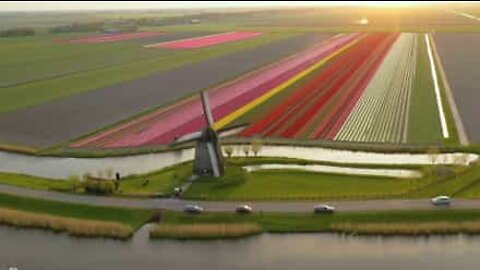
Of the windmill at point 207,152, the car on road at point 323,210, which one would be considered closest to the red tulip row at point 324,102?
the windmill at point 207,152

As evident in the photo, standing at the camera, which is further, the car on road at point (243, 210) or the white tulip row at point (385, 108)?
the white tulip row at point (385, 108)

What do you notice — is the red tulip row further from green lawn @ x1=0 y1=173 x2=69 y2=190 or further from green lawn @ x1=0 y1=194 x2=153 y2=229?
green lawn @ x1=0 y1=194 x2=153 y2=229

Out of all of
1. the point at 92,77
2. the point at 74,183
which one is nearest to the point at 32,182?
the point at 74,183

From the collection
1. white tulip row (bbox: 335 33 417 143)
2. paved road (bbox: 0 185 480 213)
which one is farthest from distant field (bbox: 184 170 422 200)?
white tulip row (bbox: 335 33 417 143)

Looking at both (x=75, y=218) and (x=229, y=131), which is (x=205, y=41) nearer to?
(x=229, y=131)

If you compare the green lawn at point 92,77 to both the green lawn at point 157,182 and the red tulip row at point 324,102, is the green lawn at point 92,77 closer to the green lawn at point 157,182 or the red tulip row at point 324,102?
the red tulip row at point 324,102

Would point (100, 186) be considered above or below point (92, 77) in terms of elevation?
below
